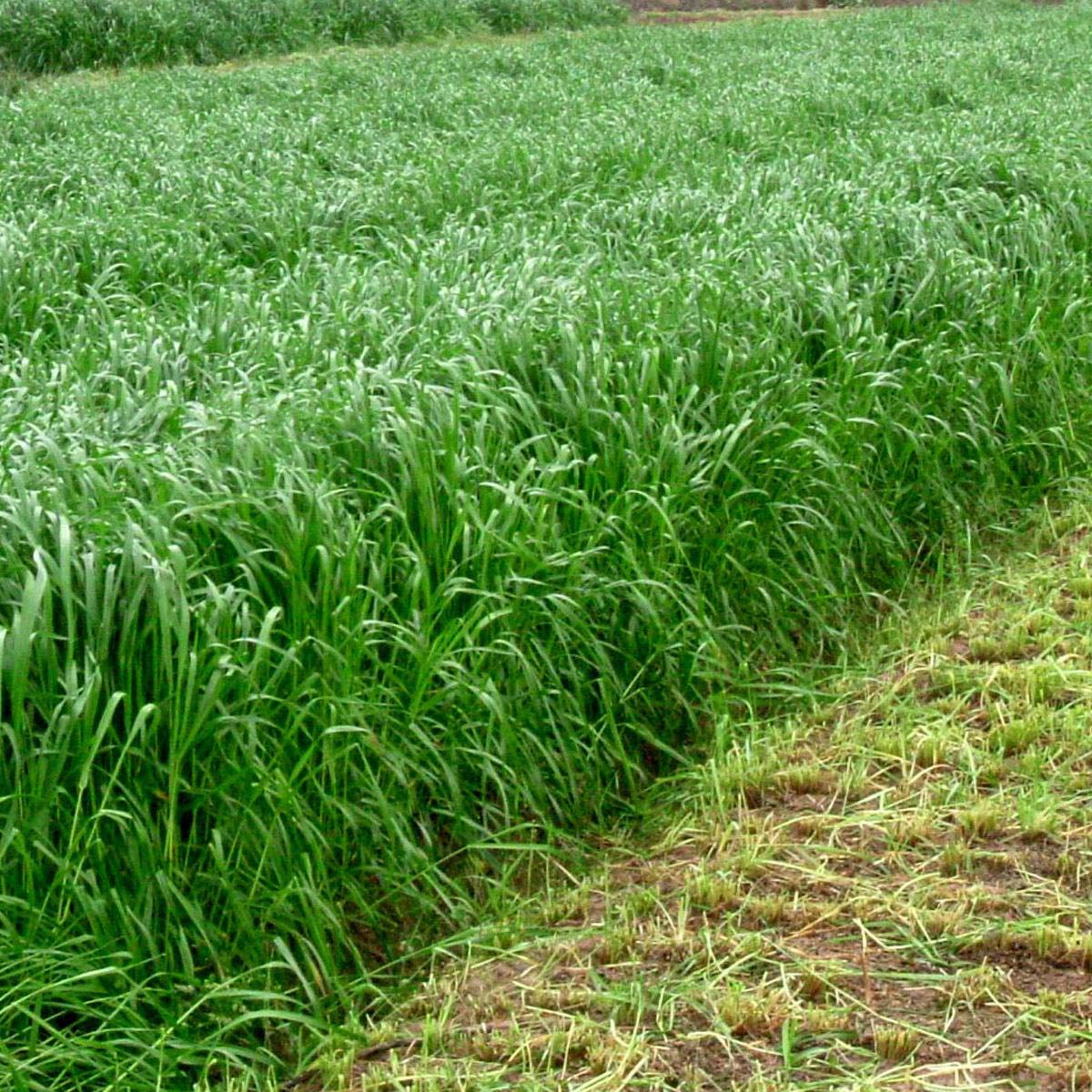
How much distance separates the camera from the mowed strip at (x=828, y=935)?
250 cm

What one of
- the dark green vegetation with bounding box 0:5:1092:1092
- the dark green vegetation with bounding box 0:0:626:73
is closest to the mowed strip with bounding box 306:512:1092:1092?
the dark green vegetation with bounding box 0:5:1092:1092

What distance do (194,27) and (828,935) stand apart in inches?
641

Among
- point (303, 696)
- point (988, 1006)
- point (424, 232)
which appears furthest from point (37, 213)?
point (988, 1006)

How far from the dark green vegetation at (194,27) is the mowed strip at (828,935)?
1501 centimetres

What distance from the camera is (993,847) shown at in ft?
10.2

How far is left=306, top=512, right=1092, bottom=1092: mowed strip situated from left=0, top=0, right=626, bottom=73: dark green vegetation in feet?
49.2

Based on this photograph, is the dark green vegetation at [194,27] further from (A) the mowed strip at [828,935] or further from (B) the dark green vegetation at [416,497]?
(A) the mowed strip at [828,935]

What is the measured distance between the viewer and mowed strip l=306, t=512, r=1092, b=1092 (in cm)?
250

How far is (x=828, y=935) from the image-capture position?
112 inches

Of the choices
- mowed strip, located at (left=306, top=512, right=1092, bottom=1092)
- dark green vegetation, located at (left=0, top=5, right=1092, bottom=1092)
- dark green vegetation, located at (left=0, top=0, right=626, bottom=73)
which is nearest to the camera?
mowed strip, located at (left=306, top=512, right=1092, bottom=1092)

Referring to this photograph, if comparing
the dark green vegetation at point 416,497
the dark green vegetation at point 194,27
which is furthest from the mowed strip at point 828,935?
the dark green vegetation at point 194,27

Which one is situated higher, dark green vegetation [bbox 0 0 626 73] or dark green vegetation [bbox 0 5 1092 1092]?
dark green vegetation [bbox 0 0 626 73]

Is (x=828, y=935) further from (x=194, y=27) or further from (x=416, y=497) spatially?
(x=194, y=27)

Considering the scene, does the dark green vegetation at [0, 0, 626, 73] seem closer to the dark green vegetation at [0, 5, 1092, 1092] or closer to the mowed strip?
the dark green vegetation at [0, 5, 1092, 1092]
